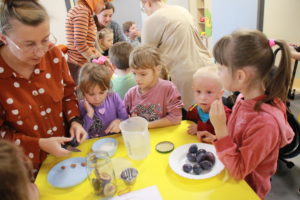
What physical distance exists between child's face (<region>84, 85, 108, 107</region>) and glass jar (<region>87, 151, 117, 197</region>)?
55 cm

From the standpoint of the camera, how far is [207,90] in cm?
134

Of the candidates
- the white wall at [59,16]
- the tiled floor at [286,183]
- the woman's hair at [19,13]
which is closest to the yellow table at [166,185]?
the woman's hair at [19,13]

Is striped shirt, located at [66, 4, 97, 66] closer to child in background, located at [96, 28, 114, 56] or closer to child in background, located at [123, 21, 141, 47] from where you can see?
child in background, located at [96, 28, 114, 56]

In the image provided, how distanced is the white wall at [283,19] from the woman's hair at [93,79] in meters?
2.94

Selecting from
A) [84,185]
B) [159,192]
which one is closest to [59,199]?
[84,185]

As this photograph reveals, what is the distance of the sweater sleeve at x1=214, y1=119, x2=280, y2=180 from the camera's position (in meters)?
0.84

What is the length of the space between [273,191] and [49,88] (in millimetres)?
1819

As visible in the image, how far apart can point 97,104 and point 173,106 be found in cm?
47

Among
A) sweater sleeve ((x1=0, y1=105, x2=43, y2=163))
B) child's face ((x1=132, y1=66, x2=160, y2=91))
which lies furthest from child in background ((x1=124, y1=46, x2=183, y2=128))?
sweater sleeve ((x1=0, y1=105, x2=43, y2=163))

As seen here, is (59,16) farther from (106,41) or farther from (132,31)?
(132,31)

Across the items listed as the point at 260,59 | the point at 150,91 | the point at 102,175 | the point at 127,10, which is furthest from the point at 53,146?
the point at 127,10

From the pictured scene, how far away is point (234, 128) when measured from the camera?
3.26ft

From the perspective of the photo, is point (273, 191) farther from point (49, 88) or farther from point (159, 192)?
point (49, 88)

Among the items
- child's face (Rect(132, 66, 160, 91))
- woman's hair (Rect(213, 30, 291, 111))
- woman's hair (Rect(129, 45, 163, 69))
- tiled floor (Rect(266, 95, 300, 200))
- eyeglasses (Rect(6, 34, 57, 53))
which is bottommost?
tiled floor (Rect(266, 95, 300, 200))
